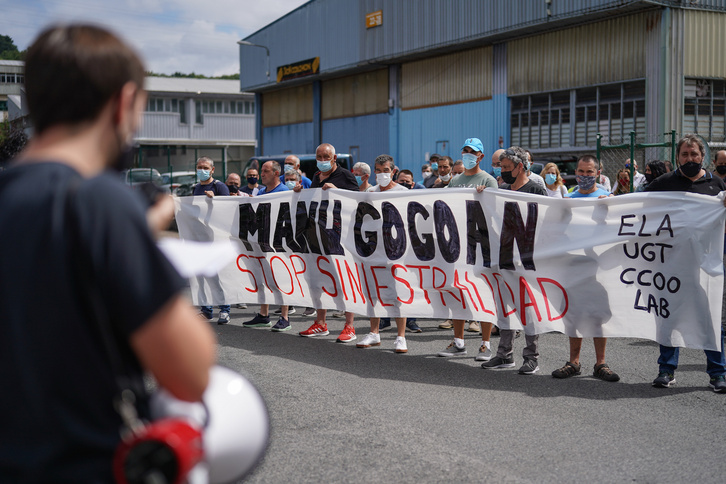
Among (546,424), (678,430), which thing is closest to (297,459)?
(546,424)

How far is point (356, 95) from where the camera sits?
3344 cm

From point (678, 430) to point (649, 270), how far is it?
6.22ft

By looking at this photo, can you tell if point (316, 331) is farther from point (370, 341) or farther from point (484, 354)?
point (484, 354)

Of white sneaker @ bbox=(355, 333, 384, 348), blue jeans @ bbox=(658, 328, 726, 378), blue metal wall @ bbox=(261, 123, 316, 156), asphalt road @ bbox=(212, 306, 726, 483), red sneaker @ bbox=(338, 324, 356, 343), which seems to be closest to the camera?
asphalt road @ bbox=(212, 306, 726, 483)

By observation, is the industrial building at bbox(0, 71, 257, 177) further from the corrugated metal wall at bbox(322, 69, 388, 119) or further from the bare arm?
the bare arm

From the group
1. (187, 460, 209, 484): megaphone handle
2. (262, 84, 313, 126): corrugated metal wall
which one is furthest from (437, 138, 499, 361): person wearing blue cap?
(262, 84, 313, 126): corrugated metal wall

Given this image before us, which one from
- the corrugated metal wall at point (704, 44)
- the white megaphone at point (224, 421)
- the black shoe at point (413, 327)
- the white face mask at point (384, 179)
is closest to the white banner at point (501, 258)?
the white face mask at point (384, 179)

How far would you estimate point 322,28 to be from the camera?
114 ft

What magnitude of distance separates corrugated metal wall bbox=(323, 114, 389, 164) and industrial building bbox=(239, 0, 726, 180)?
0.08 metres

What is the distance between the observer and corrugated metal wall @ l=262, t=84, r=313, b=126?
37938 mm

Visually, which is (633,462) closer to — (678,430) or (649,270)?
(678,430)

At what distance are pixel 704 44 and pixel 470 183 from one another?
14.5 meters

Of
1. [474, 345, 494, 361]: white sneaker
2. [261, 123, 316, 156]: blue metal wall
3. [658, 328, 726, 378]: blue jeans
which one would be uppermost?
[261, 123, 316, 156]: blue metal wall

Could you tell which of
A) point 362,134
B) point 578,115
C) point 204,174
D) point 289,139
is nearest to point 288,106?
point 289,139
